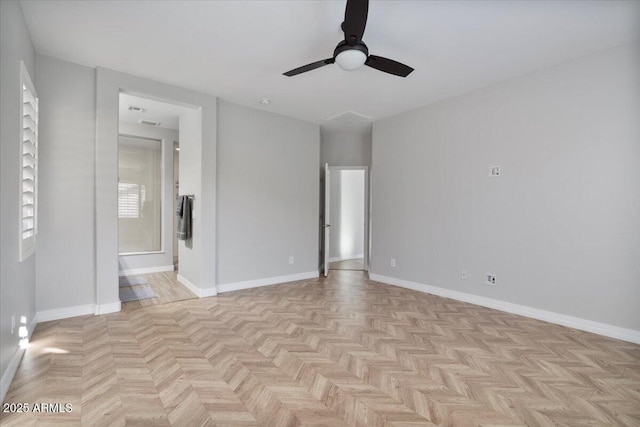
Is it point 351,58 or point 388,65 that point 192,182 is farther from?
point 388,65

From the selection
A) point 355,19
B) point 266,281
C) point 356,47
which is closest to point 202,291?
point 266,281

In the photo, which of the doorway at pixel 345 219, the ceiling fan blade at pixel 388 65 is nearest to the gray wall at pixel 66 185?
the ceiling fan blade at pixel 388 65

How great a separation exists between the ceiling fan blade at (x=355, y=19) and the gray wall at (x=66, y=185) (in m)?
2.98

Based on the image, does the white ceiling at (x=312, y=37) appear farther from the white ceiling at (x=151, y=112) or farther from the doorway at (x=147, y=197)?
Result: the doorway at (x=147, y=197)

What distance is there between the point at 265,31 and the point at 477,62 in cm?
220

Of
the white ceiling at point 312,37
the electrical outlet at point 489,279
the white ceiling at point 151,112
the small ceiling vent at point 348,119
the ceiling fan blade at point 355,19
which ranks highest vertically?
the white ceiling at point 312,37

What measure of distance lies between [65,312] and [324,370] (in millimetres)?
2954

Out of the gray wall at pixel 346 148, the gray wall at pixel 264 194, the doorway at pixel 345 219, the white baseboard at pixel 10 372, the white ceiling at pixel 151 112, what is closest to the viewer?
the white baseboard at pixel 10 372

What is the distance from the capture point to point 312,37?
9.21ft

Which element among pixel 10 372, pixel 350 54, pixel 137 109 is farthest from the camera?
pixel 137 109

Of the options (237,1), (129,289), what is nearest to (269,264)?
(129,289)

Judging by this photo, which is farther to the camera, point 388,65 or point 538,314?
point 538,314

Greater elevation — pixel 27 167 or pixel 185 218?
pixel 27 167

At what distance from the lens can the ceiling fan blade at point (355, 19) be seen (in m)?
2.07
